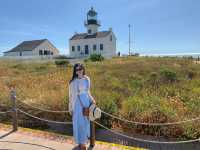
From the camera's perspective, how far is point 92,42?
43.4 meters

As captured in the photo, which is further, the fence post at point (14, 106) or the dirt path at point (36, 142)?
the fence post at point (14, 106)

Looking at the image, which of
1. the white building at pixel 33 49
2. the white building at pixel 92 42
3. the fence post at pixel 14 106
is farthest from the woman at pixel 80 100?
the white building at pixel 33 49

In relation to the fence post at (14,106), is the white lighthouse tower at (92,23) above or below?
above

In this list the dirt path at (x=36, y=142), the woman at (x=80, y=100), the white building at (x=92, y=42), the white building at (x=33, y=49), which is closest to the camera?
the woman at (x=80, y=100)

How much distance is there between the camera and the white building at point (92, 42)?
140ft

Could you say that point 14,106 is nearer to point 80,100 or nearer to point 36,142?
point 36,142

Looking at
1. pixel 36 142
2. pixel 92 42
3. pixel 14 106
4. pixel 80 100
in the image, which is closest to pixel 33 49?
pixel 92 42

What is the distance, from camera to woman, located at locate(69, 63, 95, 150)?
3.88 m

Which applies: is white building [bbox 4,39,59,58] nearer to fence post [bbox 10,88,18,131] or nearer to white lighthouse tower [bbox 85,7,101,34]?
white lighthouse tower [bbox 85,7,101,34]

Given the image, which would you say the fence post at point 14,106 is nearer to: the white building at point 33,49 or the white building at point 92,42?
the white building at point 92,42

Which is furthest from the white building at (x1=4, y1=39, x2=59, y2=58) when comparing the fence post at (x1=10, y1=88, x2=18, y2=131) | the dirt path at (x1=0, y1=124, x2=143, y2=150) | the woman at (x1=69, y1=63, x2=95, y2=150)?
the woman at (x1=69, y1=63, x2=95, y2=150)

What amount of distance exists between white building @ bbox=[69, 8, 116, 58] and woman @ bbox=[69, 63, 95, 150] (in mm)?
37758

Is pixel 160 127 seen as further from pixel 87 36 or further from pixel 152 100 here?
pixel 87 36

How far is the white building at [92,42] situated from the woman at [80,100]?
37758mm
